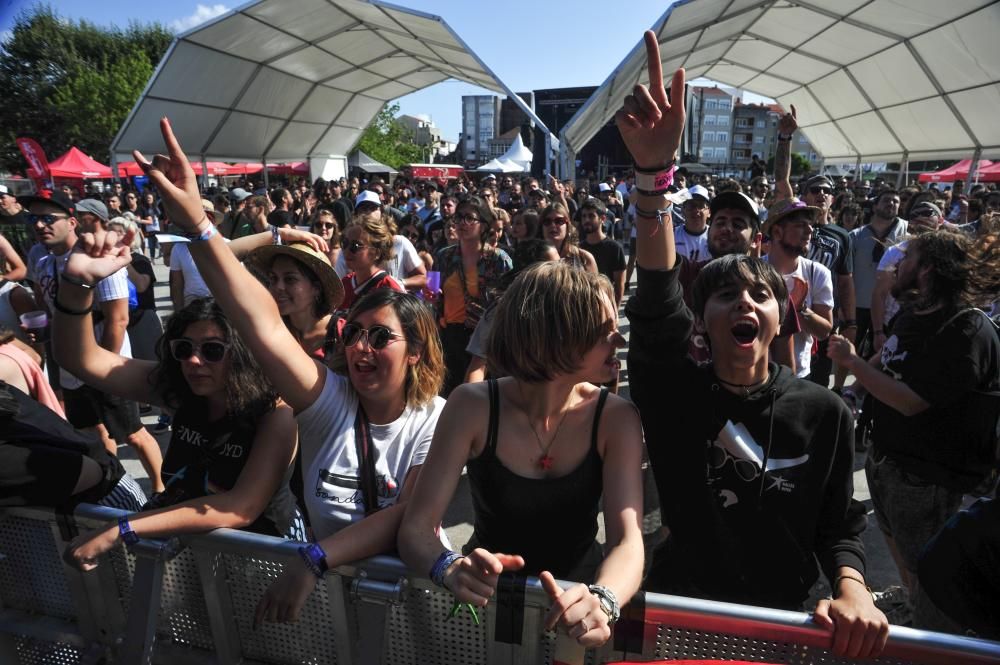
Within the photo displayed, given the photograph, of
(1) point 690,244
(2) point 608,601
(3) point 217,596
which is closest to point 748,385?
(2) point 608,601

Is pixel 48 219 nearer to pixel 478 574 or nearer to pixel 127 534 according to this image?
pixel 127 534

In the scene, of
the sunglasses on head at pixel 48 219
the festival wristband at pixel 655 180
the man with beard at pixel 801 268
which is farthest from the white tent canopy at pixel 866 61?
the festival wristband at pixel 655 180

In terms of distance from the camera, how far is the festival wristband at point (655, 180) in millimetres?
1556

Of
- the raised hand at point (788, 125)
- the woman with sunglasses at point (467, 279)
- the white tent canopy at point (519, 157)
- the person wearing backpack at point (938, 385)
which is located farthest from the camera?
the white tent canopy at point (519, 157)

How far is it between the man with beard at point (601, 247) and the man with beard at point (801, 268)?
6.77 feet

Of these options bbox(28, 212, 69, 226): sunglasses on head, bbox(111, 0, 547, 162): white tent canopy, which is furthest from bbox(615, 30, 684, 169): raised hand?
bbox(111, 0, 547, 162): white tent canopy

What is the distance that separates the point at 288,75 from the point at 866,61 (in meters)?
16.8

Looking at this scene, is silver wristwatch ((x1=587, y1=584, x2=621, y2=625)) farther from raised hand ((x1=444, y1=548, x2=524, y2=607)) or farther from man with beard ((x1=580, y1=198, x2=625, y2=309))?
man with beard ((x1=580, y1=198, x2=625, y2=309))

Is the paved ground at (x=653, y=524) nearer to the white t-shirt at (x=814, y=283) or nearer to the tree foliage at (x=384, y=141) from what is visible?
the white t-shirt at (x=814, y=283)

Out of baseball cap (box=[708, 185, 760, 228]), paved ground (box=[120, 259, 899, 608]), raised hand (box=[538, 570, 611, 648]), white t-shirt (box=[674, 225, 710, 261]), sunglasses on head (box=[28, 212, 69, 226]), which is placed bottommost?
paved ground (box=[120, 259, 899, 608])

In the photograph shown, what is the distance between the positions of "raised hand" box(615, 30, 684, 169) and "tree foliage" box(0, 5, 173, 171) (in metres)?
42.6

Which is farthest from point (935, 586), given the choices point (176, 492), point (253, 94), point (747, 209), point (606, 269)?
point (253, 94)

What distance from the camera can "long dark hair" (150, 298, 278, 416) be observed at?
6.66 feet

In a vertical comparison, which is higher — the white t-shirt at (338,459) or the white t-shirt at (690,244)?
the white t-shirt at (690,244)
